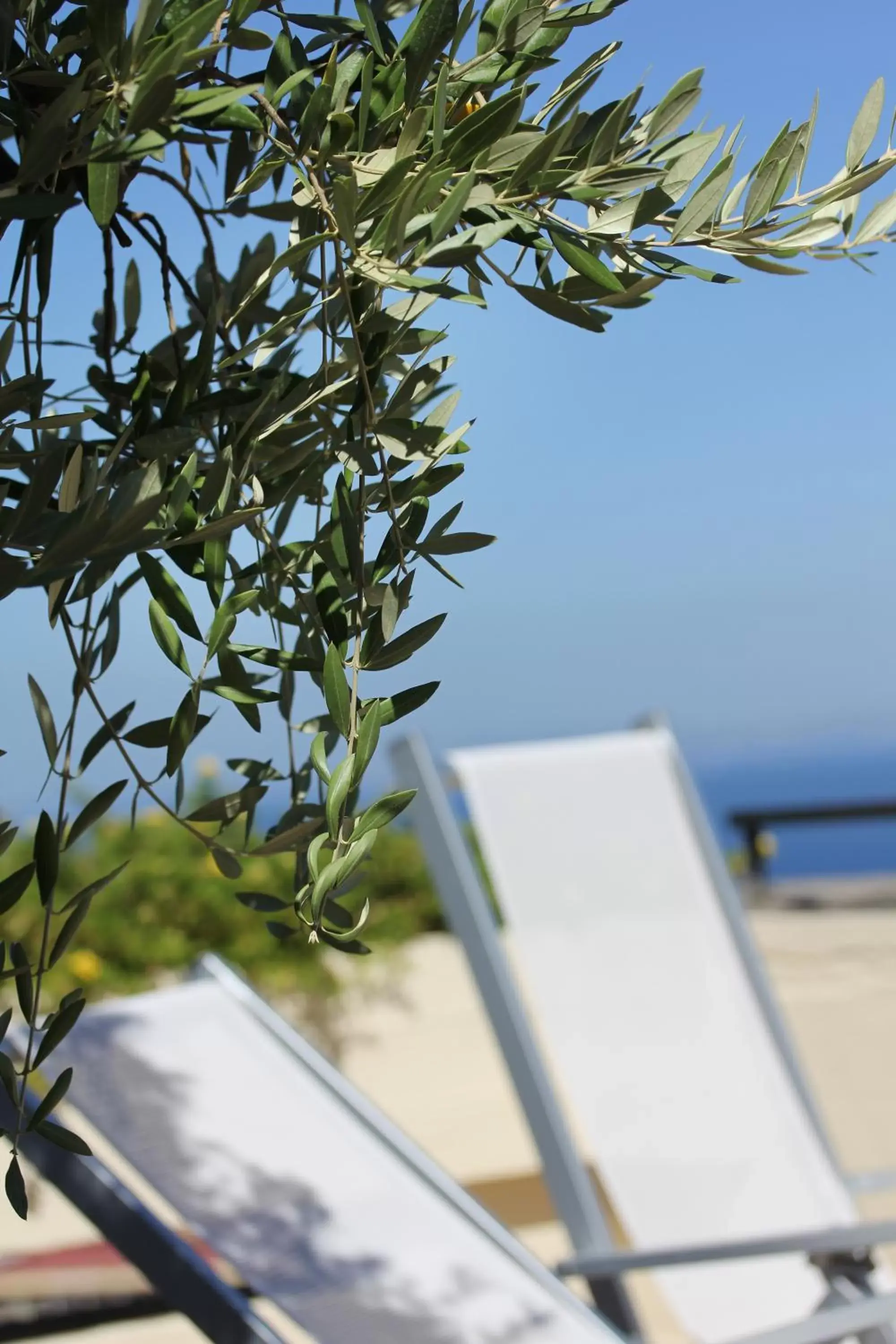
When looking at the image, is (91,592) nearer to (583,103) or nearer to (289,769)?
(289,769)

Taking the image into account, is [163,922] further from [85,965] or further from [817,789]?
[817,789]

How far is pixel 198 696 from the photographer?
2.34ft

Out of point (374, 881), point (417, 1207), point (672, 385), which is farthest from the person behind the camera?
point (672, 385)

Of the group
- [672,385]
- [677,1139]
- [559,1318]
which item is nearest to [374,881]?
[677,1139]

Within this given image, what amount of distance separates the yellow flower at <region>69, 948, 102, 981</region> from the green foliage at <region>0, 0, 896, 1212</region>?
3474 millimetres

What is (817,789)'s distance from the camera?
86.2m

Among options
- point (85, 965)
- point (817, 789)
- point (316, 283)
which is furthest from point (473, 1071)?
point (817, 789)

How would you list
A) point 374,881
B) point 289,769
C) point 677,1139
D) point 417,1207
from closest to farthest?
point 289,769, point 417,1207, point 677,1139, point 374,881

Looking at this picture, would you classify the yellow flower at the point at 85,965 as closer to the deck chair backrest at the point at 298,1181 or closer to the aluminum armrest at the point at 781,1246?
the deck chair backrest at the point at 298,1181

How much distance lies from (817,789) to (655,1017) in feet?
285

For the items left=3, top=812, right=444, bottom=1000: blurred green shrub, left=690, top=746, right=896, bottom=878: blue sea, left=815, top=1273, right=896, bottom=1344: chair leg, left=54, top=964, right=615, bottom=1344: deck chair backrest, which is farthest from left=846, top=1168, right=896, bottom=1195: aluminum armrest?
left=690, top=746, right=896, bottom=878: blue sea

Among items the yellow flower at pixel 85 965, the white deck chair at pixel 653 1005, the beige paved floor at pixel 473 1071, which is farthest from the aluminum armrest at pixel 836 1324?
the yellow flower at pixel 85 965

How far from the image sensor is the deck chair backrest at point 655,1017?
248cm

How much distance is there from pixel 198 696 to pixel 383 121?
306mm
